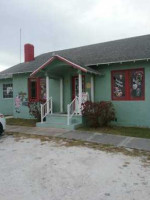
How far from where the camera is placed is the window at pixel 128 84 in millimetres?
9914

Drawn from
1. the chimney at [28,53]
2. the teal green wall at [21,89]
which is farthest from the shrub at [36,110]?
the chimney at [28,53]

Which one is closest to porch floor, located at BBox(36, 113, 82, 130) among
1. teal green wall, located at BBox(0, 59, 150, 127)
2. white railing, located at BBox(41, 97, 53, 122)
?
white railing, located at BBox(41, 97, 53, 122)

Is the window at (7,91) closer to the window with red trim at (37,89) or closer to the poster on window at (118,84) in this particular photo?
the window with red trim at (37,89)

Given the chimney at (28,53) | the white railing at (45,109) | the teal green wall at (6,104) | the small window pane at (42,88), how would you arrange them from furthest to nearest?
the teal green wall at (6,104), the chimney at (28,53), the small window pane at (42,88), the white railing at (45,109)

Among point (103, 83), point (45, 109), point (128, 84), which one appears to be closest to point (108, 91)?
point (103, 83)

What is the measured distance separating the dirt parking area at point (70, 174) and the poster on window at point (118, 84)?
5.29m

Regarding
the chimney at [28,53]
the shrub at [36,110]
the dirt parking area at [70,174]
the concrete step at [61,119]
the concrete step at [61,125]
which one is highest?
the chimney at [28,53]

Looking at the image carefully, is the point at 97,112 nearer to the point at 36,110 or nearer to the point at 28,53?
the point at 36,110

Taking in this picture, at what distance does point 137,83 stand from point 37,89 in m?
6.85

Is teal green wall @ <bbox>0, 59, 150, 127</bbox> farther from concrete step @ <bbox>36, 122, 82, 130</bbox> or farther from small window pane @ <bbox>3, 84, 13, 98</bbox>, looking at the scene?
small window pane @ <bbox>3, 84, 13, 98</bbox>

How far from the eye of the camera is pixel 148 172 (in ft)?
13.7

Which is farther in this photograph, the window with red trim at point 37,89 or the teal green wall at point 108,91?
the window with red trim at point 37,89

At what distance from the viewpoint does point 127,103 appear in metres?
10.2

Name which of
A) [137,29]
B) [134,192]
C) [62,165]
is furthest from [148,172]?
[137,29]
